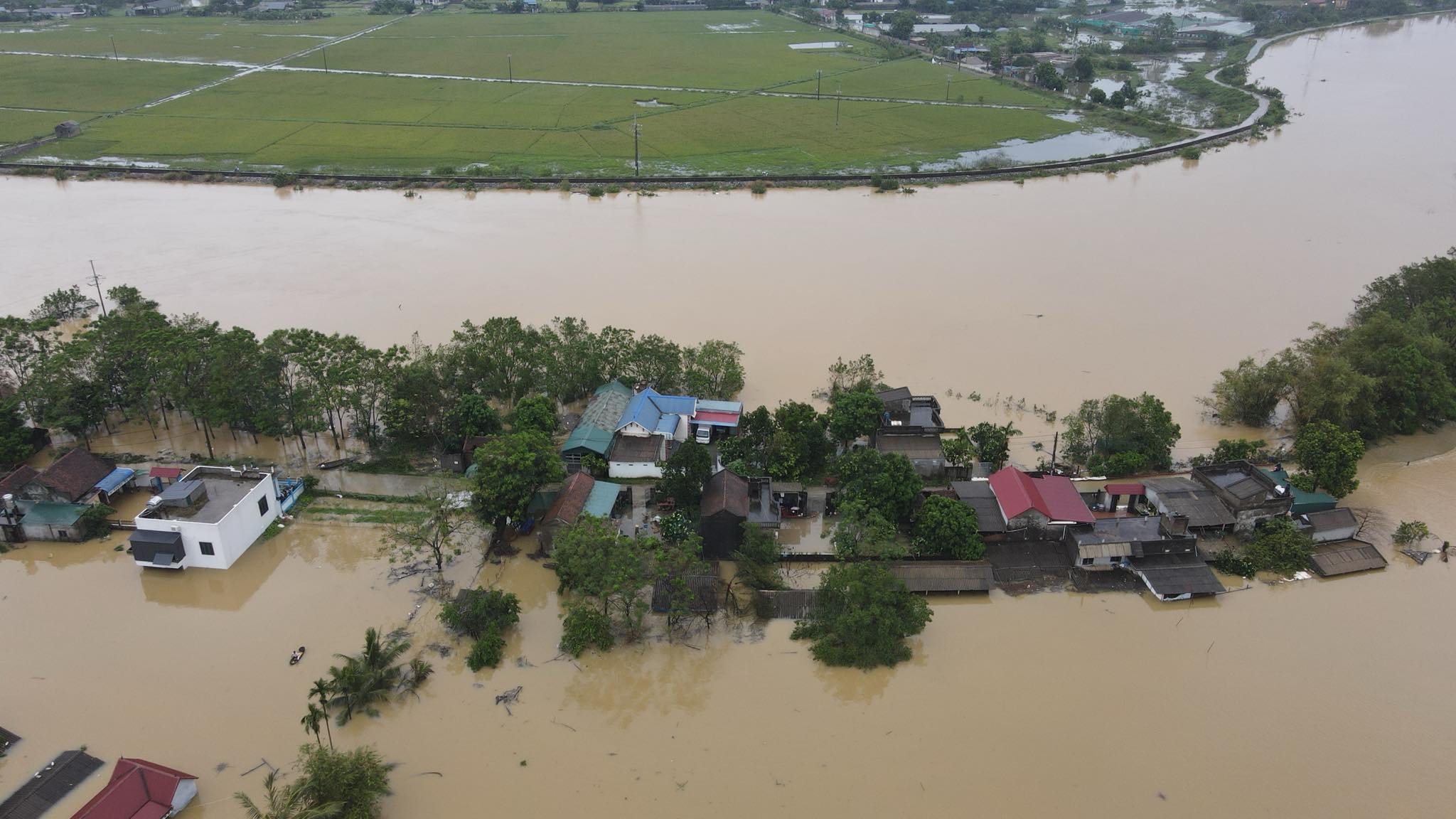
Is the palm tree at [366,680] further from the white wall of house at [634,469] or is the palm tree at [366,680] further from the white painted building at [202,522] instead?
the white wall of house at [634,469]

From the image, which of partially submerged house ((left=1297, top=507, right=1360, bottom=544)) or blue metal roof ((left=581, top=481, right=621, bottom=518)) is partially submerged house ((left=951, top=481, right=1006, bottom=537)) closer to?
partially submerged house ((left=1297, top=507, right=1360, bottom=544))

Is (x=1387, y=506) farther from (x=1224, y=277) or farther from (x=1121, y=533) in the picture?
(x=1224, y=277)

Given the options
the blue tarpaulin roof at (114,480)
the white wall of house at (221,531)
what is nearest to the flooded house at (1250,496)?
the white wall of house at (221,531)

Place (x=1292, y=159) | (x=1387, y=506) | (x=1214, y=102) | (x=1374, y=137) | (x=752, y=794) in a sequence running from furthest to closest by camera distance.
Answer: (x=1214, y=102) < (x=1374, y=137) < (x=1292, y=159) < (x=1387, y=506) < (x=752, y=794)

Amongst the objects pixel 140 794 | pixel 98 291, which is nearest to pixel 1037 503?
pixel 140 794

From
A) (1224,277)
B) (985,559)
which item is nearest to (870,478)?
(985,559)

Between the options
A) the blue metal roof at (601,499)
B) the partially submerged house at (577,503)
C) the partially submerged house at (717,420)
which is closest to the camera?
the partially submerged house at (577,503)
